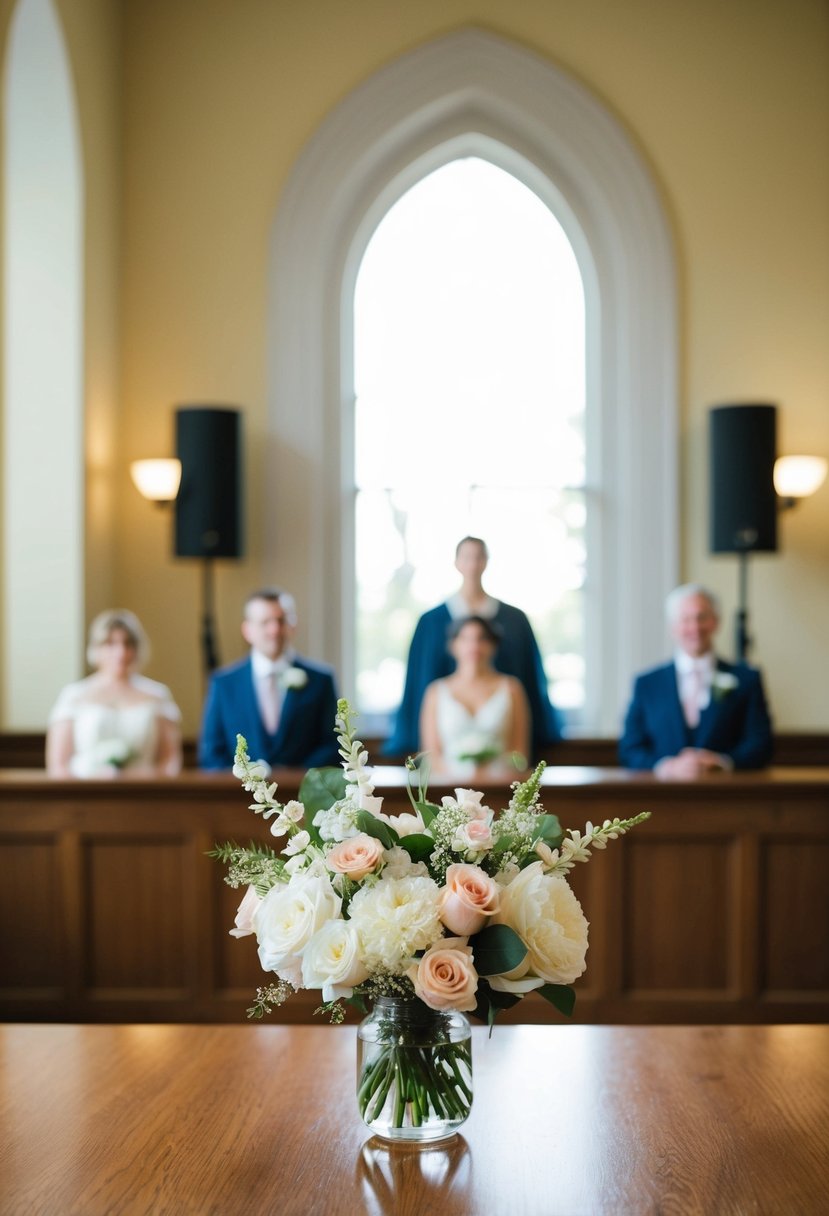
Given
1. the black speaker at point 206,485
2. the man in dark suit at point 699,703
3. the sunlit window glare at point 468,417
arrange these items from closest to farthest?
the man in dark suit at point 699,703 < the black speaker at point 206,485 < the sunlit window glare at point 468,417

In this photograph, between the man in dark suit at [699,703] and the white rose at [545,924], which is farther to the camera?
the man in dark suit at [699,703]

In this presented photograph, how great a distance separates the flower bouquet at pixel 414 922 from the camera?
161 cm

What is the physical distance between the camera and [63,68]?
642 cm

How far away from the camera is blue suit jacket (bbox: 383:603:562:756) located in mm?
6340

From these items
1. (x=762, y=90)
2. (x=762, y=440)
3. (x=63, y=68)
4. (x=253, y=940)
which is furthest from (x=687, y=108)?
(x=253, y=940)

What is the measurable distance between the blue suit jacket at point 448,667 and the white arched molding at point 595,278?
106 centimetres

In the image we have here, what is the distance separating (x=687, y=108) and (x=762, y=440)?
208 cm

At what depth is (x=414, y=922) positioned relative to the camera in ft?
5.24

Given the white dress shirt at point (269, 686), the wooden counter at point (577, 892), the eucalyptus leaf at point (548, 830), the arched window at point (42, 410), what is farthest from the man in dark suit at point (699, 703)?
the eucalyptus leaf at point (548, 830)

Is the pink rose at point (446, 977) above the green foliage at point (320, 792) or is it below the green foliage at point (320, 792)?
below

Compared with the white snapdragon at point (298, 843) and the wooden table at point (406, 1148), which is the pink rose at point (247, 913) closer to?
the white snapdragon at point (298, 843)

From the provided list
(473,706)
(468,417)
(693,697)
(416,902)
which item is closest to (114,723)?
(473,706)

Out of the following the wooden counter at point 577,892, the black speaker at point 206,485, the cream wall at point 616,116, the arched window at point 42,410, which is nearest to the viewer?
the wooden counter at point 577,892

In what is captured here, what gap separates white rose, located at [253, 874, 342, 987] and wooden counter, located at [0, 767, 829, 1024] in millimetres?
2682
